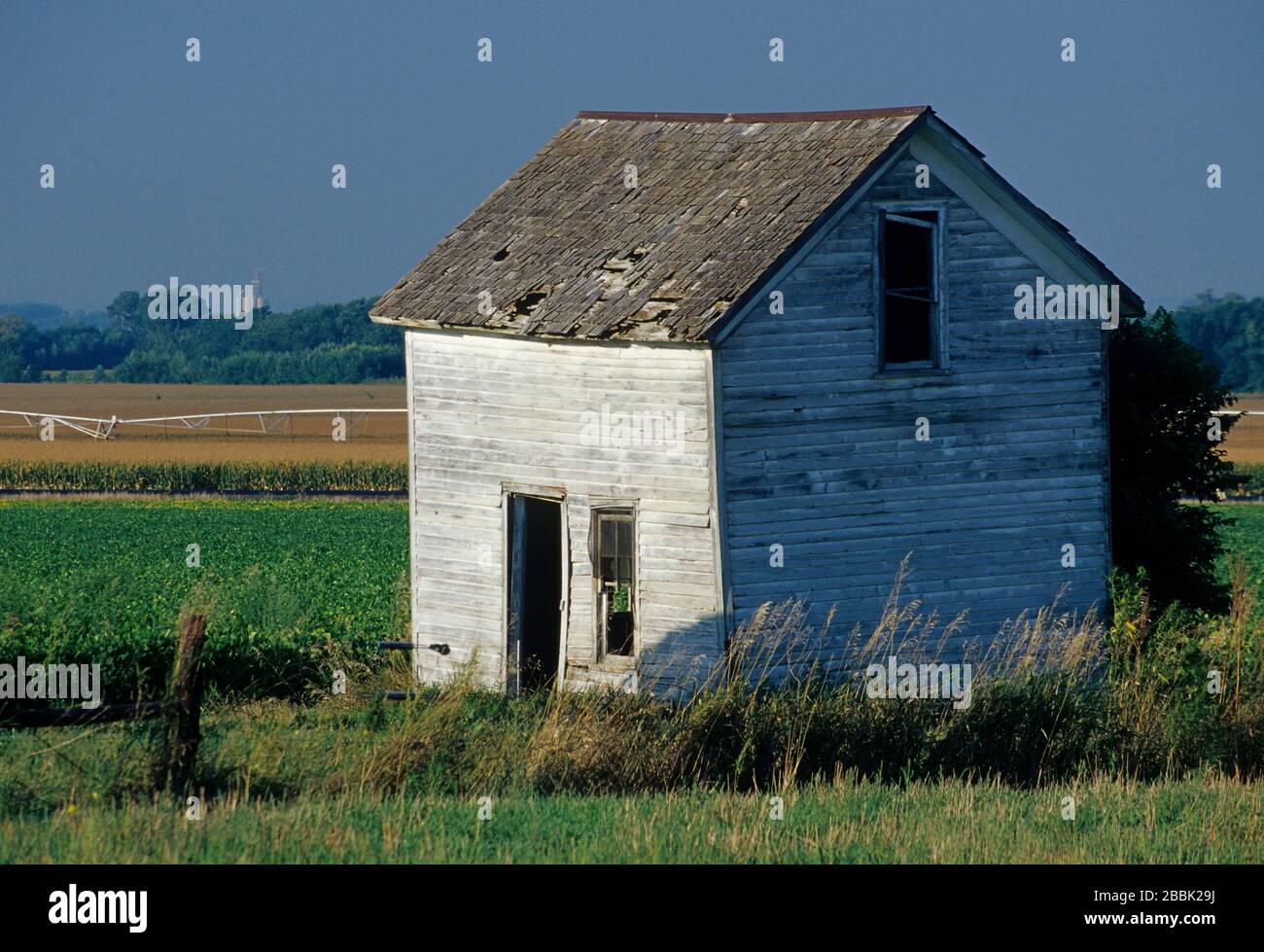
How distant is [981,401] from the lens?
15984 millimetres

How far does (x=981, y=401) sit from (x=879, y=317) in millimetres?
1416

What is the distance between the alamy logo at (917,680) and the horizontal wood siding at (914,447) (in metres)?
0.39

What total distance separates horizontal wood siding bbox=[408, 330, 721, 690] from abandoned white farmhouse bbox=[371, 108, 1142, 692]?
28 mm

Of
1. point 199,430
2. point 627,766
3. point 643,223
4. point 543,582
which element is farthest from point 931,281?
point 199,430

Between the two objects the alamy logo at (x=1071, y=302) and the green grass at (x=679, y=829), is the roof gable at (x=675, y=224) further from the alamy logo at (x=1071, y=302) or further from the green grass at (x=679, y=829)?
the green grass at (x=679, y=829)

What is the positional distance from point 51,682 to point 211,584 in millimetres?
8562

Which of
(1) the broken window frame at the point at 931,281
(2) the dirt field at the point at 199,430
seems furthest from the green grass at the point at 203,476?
(1) the broken window frame at the point at 931,281

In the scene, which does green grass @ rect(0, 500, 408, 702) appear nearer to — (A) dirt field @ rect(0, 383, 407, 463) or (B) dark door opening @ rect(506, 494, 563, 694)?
(B) dark door opening @ rect(506, 494, 563, 694)

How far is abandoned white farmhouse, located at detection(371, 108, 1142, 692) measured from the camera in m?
14.9

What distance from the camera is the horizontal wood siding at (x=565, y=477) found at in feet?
49.0

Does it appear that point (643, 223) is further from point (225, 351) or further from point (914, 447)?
point (225, 351)
